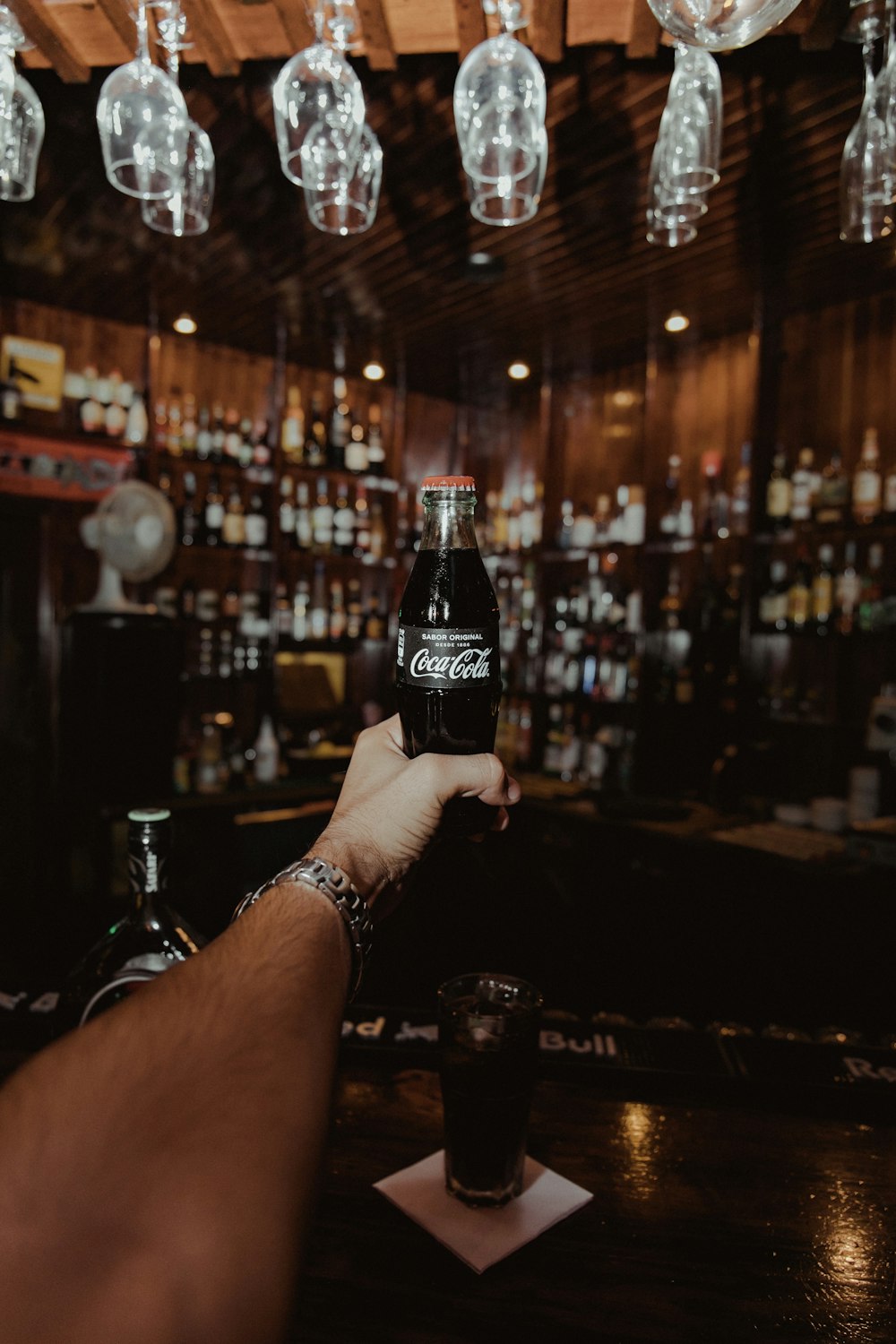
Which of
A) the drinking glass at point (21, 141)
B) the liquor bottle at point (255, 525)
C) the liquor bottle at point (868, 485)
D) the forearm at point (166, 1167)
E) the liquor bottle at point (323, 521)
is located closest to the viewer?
the forearm at point (166, 1167)

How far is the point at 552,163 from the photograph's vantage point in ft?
8.80

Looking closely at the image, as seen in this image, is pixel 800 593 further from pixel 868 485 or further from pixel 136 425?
pixel 136 425

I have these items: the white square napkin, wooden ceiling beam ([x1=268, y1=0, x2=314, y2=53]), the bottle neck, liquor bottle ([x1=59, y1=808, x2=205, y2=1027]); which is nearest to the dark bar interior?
wooden ceiling beam ([x1=268, y1=0, x2=314, y2=53])

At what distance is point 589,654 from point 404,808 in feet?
13.1

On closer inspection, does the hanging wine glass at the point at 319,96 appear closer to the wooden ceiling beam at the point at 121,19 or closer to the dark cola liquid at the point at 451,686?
the wooden ceiling beam at the point at 121,19

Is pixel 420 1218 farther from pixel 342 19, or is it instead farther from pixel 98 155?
pixel 98 155

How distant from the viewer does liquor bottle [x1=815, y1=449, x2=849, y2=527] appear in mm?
3609

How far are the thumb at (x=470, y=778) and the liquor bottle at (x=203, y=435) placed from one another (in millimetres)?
3953

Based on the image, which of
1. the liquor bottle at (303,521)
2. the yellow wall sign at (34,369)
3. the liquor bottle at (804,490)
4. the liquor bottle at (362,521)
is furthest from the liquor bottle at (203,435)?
the liquor bottle at (804,490)

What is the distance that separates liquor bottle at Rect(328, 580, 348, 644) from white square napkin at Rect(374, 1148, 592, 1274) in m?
4.19

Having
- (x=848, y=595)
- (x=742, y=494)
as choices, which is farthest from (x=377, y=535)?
(x=848, y=595)

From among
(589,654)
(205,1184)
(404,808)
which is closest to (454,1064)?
(404,808)

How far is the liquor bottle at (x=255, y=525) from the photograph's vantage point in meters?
4.63

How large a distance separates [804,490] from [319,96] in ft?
10.2
